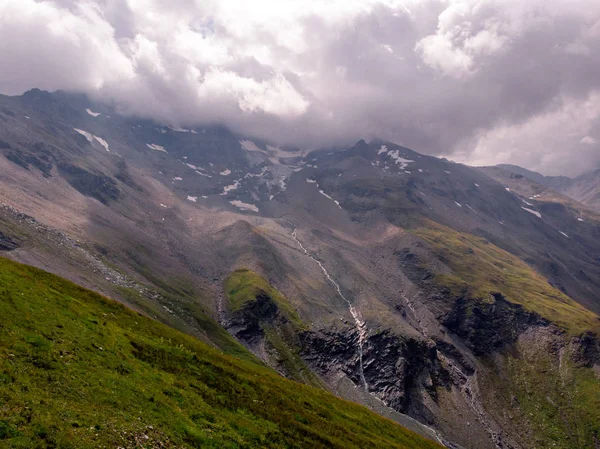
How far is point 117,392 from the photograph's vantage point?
2600 cm

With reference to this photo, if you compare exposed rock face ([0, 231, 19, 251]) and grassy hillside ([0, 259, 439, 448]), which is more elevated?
grassy hillside ([0, 259, 439, 448])

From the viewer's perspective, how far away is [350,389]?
187875 millimetres

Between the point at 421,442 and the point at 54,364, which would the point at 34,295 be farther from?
the point at 421,442

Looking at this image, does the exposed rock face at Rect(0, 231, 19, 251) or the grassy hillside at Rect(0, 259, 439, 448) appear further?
the exposed rock face at Rect(0, 231, 19, 251)

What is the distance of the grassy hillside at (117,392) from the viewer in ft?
66.8

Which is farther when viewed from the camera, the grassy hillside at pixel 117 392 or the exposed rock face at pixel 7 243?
the exposed rock face at pixel 7 243

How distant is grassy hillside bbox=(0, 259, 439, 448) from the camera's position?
802 inches

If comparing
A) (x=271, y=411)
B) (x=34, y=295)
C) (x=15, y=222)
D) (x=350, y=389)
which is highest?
(x=34, y=295)

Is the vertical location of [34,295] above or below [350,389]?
above

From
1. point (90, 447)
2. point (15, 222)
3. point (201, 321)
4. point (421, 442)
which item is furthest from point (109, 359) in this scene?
point (15, 222)

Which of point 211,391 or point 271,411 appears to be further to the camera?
point 271,411

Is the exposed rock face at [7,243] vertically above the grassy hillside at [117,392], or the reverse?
the grassy hillside at [117,392]

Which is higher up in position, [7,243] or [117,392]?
[117,392]

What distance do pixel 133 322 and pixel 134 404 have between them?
23.5m
